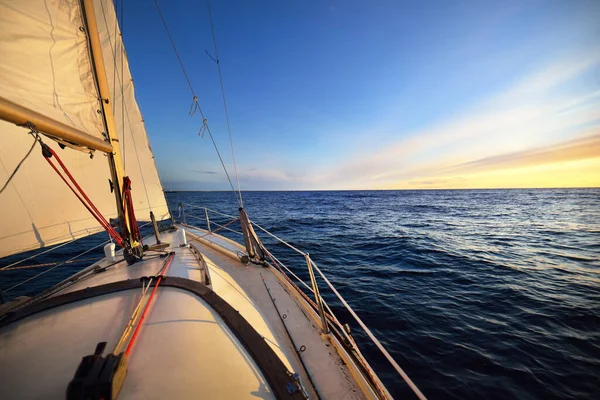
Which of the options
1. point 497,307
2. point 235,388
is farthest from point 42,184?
point 497,307

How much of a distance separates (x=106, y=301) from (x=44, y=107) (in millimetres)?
3127

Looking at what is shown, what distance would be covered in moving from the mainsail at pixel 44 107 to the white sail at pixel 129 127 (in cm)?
78

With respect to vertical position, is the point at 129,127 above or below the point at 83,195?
above

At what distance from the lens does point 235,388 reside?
1.54 m

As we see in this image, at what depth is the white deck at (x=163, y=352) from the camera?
145cm

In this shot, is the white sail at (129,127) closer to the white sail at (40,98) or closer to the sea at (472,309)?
the sea at (472,309)

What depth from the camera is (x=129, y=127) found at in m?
7.12

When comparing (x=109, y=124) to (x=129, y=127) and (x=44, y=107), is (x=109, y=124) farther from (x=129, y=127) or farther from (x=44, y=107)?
(x=129, y=127)

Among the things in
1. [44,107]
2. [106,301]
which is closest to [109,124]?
[44,107]

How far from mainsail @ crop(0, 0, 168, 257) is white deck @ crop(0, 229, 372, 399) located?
2515 mm

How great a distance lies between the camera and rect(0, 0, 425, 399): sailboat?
1.53 meters

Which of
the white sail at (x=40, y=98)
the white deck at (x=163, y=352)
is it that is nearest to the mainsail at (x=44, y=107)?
the white sail at (x=40, y=98)

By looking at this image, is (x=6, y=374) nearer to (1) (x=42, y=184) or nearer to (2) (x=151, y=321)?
(2) (x=151, y=321)

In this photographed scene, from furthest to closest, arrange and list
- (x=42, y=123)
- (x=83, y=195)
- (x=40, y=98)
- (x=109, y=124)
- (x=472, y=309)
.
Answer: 1. (x=472, y=309)
2. (x=109, y=124)
3. (x=40, y=98)
4. (x=83, y=195)
5. (x=42, y=123)
